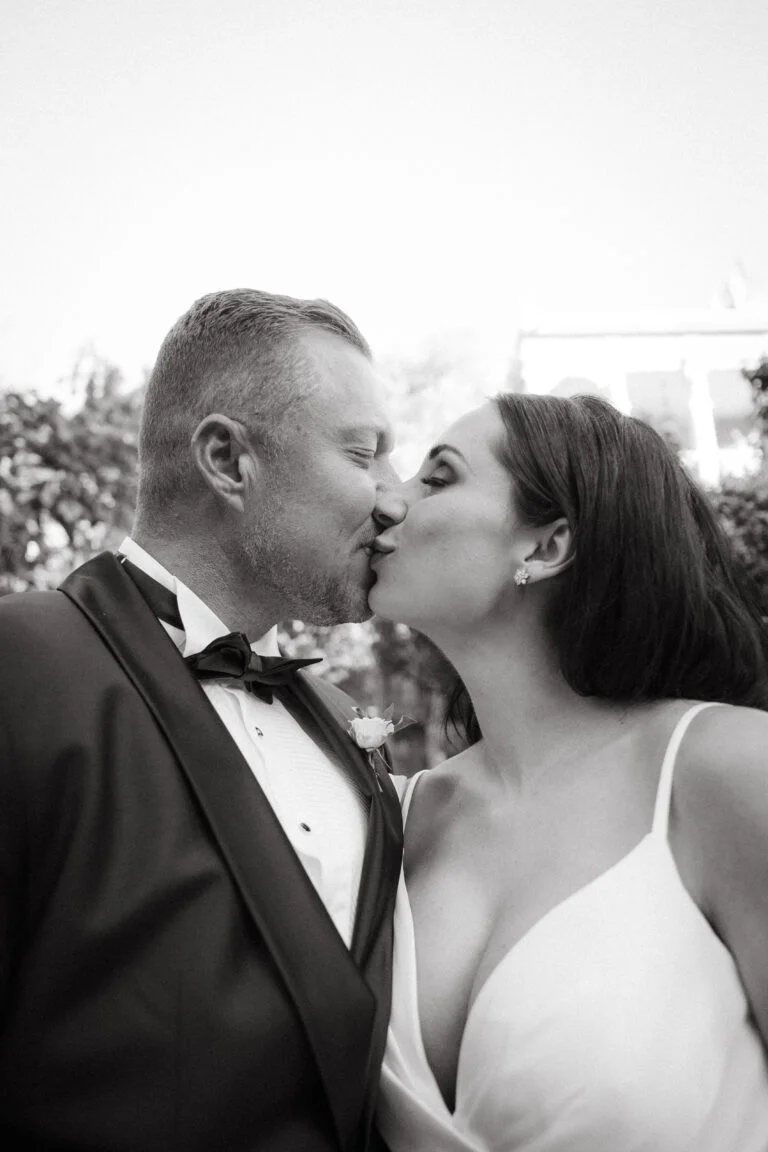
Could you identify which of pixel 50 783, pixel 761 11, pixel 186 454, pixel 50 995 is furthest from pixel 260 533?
pixel 761 11

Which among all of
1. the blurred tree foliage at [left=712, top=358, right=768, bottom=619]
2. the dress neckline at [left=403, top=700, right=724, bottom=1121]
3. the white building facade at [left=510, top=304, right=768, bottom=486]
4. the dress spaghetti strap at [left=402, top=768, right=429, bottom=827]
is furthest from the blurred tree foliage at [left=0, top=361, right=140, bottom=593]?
the white building facade at [left=510, top=304, right=768, bottom=486]

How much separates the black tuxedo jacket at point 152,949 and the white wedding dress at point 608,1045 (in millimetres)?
196

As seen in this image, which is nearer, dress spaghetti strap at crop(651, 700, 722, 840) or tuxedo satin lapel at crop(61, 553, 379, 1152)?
tuxedo satin lapel at crop(61, 553, 379, 1152)

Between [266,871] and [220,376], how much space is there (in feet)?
5.36

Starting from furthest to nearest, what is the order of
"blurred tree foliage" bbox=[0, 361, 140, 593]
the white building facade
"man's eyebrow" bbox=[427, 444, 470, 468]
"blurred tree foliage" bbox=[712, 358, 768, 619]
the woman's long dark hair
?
the white building facade
"blurred tree foliage" bbox=[0, 361, 140, 593]
"blurred tree foliage" bbox=[712, 358, 768, 619]
"man's eyebrow" bbox=[427, 444, 470, 468]
the woman's long dark hair

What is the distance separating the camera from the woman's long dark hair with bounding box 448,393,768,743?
272cm

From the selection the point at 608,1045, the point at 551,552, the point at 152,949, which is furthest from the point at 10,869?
the point at 551,552

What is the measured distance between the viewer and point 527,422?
292cm

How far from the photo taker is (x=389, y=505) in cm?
307

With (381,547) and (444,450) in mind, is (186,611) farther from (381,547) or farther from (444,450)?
(444,450)

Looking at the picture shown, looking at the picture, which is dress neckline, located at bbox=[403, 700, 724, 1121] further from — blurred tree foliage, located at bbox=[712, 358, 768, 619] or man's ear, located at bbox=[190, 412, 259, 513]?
blurred tree foliage, located at bbox=[712, 358, 768, 619]

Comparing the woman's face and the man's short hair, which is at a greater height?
the man's short hair

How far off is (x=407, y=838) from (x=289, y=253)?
47.7ft

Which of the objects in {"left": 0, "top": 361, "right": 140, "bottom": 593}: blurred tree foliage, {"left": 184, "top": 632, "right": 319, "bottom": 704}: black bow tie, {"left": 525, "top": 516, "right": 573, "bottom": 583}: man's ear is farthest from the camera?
{"left": 0, "top": 361, "right": 140, "bottom": 593}: blurred tree foliage
